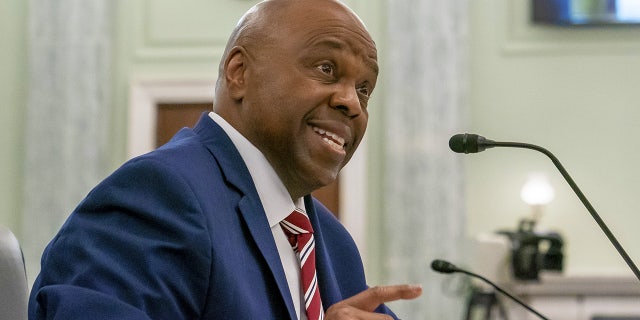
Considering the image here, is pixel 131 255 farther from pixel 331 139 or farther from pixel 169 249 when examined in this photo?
pixel 331 139

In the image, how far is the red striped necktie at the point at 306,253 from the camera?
58.9 inches

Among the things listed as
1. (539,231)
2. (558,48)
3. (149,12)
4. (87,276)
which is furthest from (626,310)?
(87,276)

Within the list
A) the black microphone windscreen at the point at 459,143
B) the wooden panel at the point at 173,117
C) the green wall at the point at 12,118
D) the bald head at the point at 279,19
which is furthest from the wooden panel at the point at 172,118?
the black microphone windscreen at the point at 459,143

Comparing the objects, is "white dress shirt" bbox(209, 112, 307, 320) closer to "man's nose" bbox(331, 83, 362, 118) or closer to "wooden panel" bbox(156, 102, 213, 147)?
"man's nose" bbox(331, 83, 362, 118)

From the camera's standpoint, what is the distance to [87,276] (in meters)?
1.21

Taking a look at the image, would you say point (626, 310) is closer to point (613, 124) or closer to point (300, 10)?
point (613, 124)

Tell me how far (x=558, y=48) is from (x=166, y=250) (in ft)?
20.9

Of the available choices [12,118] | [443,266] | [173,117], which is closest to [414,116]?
[173,117]

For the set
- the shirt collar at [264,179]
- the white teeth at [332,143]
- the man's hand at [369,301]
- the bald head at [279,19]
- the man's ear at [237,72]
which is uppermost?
the bald head at [279,19]

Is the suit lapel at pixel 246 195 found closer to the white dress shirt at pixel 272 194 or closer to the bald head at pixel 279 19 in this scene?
the white dress shirt at pixel 272 194

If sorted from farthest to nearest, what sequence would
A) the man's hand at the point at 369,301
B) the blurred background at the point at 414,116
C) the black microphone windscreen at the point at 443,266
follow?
1. the blurred background at the point at 414,116
2. the black microphone windscreen at the point at 443,266
3. the man's hand at the point at 369,301

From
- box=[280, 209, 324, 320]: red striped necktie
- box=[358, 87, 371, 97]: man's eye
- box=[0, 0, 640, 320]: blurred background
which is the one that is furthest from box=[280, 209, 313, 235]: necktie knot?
box=[0, 0, 640, 320]: blurred background

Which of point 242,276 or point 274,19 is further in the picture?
point 274,19

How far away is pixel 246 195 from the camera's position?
4.83ft
